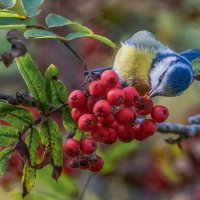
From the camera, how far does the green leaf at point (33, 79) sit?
249 centimetres

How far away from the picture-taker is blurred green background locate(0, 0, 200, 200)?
4.42 metres

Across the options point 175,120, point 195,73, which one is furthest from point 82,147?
point 175,120

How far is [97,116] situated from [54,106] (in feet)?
0.84

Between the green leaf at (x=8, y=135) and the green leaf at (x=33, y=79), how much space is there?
15cm

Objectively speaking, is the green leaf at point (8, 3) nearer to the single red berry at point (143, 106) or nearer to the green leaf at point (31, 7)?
the green leaf at point (31, 7)

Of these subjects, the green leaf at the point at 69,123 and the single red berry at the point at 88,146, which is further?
the green leaf at the point at 69,123

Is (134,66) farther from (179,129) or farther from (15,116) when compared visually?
(15,116)

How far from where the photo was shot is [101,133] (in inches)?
93.9

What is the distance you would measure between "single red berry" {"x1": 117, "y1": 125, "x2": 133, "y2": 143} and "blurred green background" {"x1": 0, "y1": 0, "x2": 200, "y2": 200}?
151cm

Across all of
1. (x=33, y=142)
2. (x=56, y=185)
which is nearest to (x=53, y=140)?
(x=33, y=142)

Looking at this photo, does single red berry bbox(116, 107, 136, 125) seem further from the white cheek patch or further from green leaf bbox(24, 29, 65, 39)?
the white cheek patch

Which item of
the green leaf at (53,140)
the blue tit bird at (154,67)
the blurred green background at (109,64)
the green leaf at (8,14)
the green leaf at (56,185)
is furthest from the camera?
the blurred green background at (109,64)

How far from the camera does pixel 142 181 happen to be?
4.68 m

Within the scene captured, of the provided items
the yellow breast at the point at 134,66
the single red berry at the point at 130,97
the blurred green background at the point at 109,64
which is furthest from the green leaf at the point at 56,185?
the single red berry at the point at 130,97
